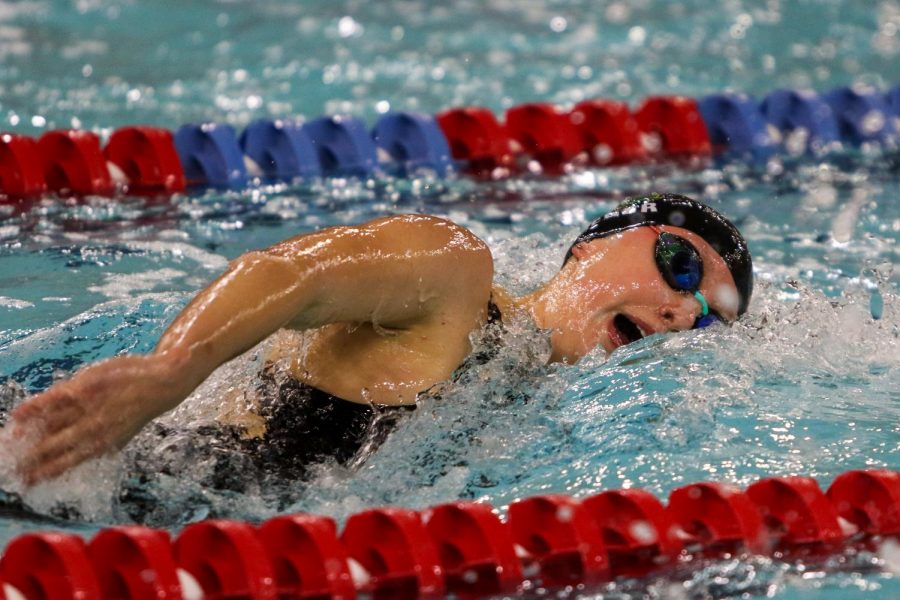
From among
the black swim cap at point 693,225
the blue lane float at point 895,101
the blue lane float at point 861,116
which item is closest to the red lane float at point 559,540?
the black swim cap at point 693,225

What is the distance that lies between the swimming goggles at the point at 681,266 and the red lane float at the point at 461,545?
513 mm

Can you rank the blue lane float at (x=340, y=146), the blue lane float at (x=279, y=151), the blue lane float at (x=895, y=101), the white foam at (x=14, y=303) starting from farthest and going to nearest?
1. the blue lane float at (x=895, y=101)
2. the blue lane float at (x=340, y=146)
3. the blue lane float at (x=279, y=151)
4. the white foam at (x=14, y=303)

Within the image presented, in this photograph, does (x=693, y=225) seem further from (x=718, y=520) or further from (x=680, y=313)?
(x=718, y=520)

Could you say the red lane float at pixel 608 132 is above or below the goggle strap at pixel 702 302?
above

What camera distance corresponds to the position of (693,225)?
8.54 feet

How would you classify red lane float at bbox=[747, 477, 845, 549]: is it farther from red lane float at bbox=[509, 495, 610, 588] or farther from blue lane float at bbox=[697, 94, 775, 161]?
blue lane float at bbox=[697, 94, 775, 161]

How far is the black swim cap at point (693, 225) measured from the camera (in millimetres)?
2594

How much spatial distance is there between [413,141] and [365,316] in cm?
305

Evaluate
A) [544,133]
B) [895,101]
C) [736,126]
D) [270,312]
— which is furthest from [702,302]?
[895,101]

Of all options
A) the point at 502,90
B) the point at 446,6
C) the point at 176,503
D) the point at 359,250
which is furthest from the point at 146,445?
the point at 446,6

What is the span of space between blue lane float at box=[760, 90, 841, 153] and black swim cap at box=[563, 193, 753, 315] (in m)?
3.28

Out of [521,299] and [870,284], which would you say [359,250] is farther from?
[870,284]

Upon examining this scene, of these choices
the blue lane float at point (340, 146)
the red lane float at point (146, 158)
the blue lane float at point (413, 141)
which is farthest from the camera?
the blue lane float at point (413, 141)

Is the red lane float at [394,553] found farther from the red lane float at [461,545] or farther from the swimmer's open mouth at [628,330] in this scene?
the swimmer's open mouth at [628,330]
